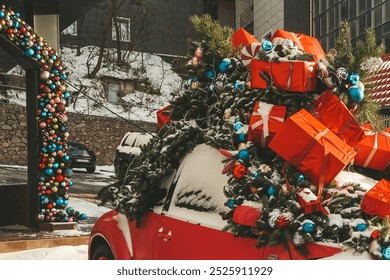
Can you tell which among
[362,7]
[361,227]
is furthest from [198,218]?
[362,7]

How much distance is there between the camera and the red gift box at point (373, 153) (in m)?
2.34

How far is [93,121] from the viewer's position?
12.9 metres

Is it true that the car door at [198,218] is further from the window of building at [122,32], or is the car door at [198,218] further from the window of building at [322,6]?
the window of building at [122,32]

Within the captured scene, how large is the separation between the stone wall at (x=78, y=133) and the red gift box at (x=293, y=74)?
10.3 meters

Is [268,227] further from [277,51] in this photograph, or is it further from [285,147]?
[277,51]

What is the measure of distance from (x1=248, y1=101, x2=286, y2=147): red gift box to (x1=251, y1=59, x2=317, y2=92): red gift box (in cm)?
10

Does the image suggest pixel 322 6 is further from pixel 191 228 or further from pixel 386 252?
pixel 386 252

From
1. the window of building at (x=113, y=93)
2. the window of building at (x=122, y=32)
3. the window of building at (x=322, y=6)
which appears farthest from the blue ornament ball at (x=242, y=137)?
the window of building at (x=122, y=32)

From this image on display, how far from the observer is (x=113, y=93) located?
1361cm

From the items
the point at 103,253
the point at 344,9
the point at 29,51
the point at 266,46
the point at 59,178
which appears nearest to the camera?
the point at 266,46

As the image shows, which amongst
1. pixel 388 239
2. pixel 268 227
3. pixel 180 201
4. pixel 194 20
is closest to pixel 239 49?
pixel 194 20

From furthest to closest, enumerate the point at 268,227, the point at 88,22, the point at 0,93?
the point at 88,22, the point at 0,93, the point at 268,227

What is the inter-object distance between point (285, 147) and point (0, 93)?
1191cm

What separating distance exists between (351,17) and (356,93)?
688 cm
